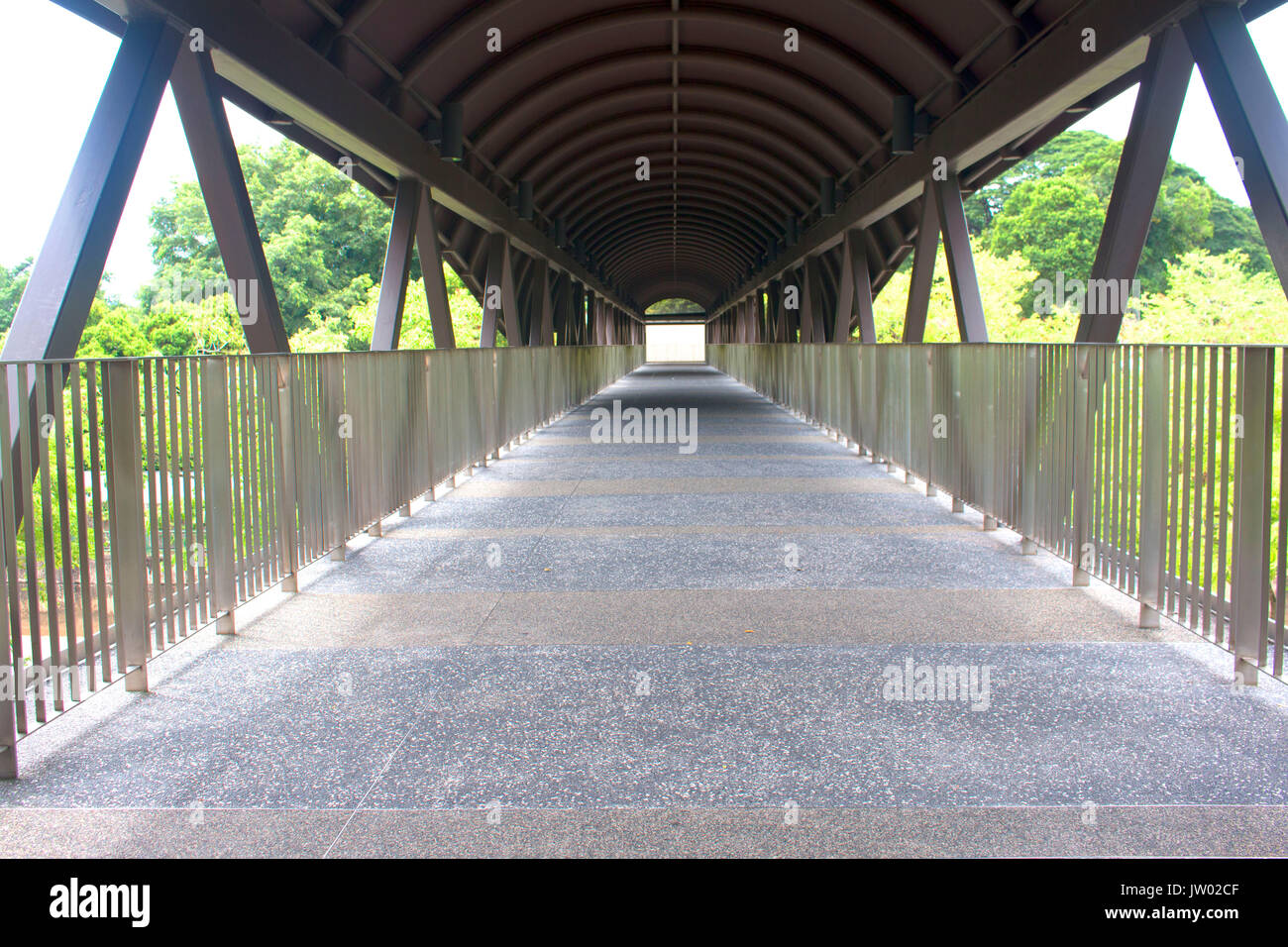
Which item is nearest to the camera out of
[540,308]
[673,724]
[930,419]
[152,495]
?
[673,724]

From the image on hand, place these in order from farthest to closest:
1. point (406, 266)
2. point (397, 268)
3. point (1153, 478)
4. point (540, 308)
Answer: point (540, 308), point (397, 268), point (406, 266), point (1153, 478)

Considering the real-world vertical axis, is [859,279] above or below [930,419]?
above

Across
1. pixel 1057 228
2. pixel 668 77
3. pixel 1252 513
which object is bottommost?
pixel 1252 513

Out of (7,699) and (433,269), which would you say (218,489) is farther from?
(433,269)

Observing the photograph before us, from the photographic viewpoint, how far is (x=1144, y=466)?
5406mm

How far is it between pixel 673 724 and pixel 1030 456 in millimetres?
3960

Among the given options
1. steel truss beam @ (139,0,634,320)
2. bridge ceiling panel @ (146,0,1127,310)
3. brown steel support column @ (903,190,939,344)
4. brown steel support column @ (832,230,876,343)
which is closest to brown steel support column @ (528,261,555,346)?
bridge ceiling panel @ (146,0,1127,310)

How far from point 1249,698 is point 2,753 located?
15.2 feet

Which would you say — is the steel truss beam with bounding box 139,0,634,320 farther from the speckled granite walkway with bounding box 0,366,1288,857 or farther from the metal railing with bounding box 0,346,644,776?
the speckled granite walkway with bounding box 0,366,1288,857

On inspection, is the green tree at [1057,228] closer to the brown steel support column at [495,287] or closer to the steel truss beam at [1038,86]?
the brown steel support column at [495,287]

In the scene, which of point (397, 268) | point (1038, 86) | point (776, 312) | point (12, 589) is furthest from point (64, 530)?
point (776, 312)

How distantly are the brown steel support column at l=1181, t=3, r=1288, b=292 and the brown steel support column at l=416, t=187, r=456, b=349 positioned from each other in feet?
28.4

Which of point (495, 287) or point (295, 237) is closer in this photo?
point (495, 287)
